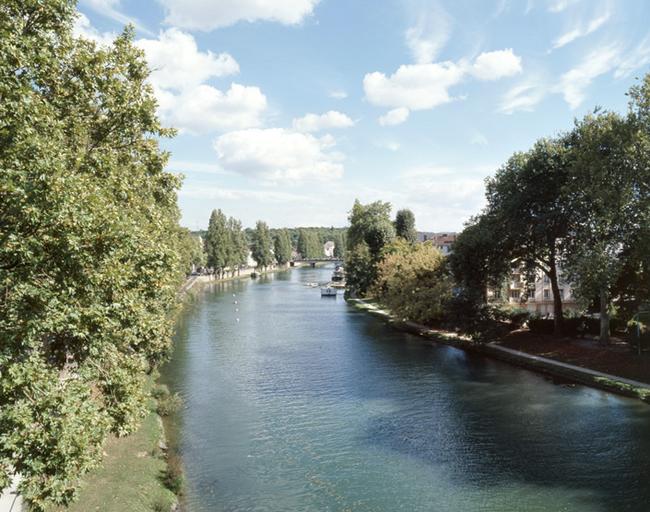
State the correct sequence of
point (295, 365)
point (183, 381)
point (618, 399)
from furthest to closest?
point (295, 365)
point (183, 381)
point (618, 399)

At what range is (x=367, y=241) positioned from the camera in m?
94.9

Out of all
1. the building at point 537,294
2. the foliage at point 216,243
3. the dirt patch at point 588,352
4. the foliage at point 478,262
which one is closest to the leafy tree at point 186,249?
the foliage at point 216,243

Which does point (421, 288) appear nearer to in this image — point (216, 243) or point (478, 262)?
point (478, 262)

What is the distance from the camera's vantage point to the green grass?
18.7 metres

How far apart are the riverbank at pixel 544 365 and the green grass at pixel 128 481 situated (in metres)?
27.7

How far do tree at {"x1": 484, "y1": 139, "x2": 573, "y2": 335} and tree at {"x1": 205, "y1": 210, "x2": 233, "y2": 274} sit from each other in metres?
97.5

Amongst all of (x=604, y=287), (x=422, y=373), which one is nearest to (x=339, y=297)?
(x=422, y=373)

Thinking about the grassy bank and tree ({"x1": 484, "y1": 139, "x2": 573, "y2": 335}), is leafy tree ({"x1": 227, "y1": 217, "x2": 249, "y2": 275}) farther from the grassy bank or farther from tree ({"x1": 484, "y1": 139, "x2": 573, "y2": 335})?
the grassy bank

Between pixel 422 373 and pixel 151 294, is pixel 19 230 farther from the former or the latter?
pixel 422 373

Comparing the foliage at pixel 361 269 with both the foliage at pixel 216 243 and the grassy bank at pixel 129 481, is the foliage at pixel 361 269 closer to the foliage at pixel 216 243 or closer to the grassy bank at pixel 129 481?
the foliage at pixel 216 243

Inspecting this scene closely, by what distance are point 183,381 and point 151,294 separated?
2237cm

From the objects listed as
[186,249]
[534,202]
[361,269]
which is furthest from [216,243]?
[534,202]

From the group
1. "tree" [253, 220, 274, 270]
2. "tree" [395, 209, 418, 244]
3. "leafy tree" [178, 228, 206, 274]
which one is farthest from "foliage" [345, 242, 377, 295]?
"tree" [253, 220, 274, 270]

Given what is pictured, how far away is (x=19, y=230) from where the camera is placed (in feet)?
37.9
